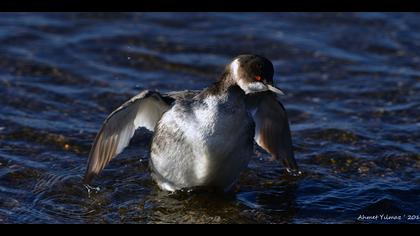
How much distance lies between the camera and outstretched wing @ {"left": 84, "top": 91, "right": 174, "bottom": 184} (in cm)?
860

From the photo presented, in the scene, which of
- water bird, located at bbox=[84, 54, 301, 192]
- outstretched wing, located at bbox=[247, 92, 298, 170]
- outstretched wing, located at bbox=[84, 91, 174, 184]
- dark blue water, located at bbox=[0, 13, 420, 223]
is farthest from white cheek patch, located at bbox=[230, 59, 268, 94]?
dark blue water, located at bbox=[0, 13, 420, 223]

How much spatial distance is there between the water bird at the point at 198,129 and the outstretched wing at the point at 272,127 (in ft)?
2.17

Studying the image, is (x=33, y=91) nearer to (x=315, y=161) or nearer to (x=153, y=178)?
(x=153, y=178)

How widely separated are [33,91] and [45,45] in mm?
2008

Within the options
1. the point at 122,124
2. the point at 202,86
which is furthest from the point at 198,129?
the point at 202,86

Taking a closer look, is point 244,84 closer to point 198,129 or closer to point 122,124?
point 198,129

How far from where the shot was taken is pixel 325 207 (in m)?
8.70

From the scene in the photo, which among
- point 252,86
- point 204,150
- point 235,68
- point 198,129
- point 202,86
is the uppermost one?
point 235,68

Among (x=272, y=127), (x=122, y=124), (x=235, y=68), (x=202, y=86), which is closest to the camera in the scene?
(x=235, y=68)

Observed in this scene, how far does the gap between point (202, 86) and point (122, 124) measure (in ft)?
11.4

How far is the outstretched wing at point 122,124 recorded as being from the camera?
28.2 ft

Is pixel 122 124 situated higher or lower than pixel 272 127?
higher

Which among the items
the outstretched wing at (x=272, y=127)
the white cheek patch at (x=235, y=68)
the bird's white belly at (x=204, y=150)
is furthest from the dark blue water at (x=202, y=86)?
the white cheek patch at (x=235, y=68)

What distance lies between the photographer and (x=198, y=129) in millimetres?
8133
